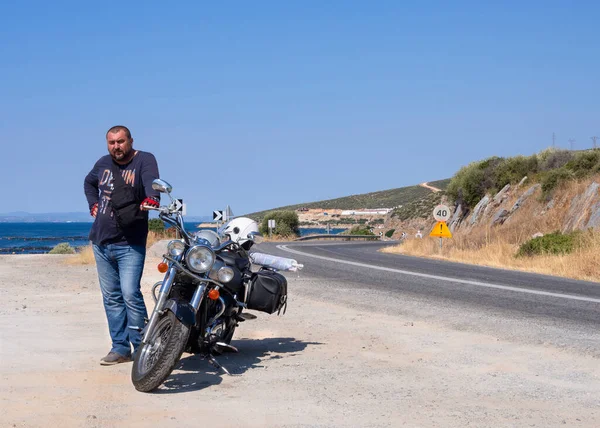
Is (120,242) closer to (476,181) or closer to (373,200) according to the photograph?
(476,181)

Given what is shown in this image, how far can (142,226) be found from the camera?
7.52 m

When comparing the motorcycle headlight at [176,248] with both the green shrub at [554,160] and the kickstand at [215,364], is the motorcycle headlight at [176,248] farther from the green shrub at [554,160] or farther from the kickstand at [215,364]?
the green shrub at [554,160]

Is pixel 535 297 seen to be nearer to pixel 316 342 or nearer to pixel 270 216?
pixel 316 342

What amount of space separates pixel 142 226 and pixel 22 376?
164 cm

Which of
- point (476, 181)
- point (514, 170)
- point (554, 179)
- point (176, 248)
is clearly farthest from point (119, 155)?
point (476, 181)

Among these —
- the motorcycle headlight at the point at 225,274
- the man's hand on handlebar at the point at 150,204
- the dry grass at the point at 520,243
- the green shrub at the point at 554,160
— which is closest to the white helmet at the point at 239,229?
the motorcycle headlight at the point at 225,274

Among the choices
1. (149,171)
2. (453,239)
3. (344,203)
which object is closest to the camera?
(149,171)

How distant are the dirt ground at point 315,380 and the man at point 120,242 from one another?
38cm

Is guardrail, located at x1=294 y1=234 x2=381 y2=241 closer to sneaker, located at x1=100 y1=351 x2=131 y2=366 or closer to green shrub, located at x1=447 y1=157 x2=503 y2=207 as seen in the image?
green shrub, located at x1=447 y1=157 x2=503 y2=207

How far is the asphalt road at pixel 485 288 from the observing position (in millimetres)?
11531

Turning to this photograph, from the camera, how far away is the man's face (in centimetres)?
742

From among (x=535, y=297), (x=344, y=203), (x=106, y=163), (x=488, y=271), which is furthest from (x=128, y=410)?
(x=344, y=203)

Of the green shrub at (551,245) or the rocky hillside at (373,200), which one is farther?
the rocky hillside at (373,200)

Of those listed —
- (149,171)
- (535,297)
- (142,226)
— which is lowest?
(535,297)
